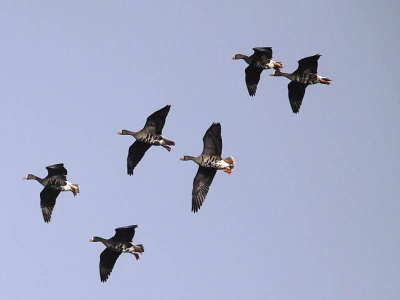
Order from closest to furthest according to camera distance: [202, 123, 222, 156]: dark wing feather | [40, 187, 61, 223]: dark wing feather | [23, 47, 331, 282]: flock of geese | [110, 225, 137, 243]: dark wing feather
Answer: [110, 225, 137, 243]: dark wing feather < [202, 123, 222, 156]: dark wing feather < [23, 47, 331, 282]: flock of geese < [40, 187, 61, 223]: dark wing feather

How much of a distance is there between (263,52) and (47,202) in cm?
1532

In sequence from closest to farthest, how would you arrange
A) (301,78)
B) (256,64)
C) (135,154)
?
(301,78)
(135,154)
(256,64)

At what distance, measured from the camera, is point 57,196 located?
2306 inches

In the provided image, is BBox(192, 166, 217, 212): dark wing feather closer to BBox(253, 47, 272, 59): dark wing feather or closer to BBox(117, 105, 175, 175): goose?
BBox(117, 105, 175, 175): goose

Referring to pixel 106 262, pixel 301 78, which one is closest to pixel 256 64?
pixel 301 78

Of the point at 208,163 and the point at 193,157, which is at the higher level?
the point at 193,157

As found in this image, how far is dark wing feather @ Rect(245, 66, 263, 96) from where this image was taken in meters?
60.2

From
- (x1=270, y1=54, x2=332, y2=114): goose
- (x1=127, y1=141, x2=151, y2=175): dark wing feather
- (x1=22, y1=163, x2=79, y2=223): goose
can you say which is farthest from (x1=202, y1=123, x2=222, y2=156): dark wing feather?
(x1=22, y1=163, x2=79, y2=223): goose

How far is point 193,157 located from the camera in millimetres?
54688

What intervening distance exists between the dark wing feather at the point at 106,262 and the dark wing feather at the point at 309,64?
14.7m

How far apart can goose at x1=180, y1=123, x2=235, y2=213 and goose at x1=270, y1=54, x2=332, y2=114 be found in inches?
278

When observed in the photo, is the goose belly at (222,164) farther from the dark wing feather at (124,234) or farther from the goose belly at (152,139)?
the dark wing feather at (124,234)

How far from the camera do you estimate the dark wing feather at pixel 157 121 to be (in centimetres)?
5406

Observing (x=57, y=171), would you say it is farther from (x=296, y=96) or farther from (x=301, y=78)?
(x=301, y=78)
